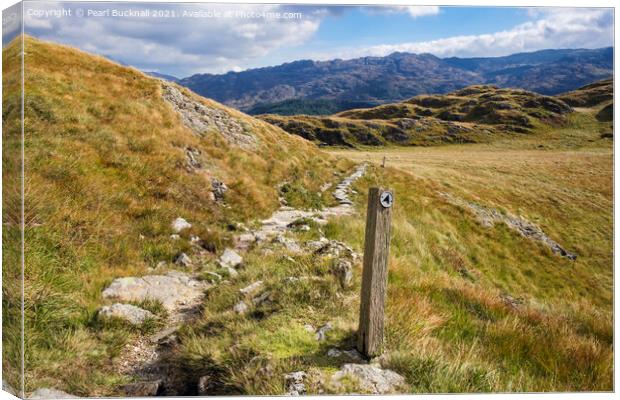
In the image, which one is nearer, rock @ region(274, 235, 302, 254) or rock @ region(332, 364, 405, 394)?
rock @ region(332, 364, 405, 394)

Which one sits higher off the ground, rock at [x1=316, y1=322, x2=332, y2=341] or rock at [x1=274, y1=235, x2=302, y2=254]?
rock at [x1=316, y1=322, x2=332, y2=341]

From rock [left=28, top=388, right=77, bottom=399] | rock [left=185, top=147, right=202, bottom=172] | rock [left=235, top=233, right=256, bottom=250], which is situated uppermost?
rock [left=185, top=147, right=202, bottom=172]

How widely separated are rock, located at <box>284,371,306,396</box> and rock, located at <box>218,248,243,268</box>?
4.71m

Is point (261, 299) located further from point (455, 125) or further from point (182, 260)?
point (455, 125)

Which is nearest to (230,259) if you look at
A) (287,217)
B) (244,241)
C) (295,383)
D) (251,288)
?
(244,241)

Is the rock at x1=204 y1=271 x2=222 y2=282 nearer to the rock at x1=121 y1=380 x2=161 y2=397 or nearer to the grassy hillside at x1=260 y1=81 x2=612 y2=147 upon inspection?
the rock at x1=121 y1=380 x2=161 y2=397

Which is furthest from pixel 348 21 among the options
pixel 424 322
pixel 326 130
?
pixel 326 130

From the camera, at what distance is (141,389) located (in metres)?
5.01

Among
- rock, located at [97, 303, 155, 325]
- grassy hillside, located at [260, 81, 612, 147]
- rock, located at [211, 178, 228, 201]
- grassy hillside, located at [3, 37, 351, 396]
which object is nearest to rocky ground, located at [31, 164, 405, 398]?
rock, located at [97, 303, 155, 325]

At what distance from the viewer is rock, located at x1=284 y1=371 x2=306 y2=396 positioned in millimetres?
4387

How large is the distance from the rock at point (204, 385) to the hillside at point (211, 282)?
0.04 m

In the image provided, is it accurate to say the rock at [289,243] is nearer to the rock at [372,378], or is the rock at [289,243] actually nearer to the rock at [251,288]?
the rock at [251,288]

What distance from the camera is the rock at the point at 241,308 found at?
20.1 feet

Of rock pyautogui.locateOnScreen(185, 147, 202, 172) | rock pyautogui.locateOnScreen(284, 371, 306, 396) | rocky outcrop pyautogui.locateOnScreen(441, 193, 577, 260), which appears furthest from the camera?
rocky outcrop pyautogui.locateOnScreen(441, 193, 577, 260)
